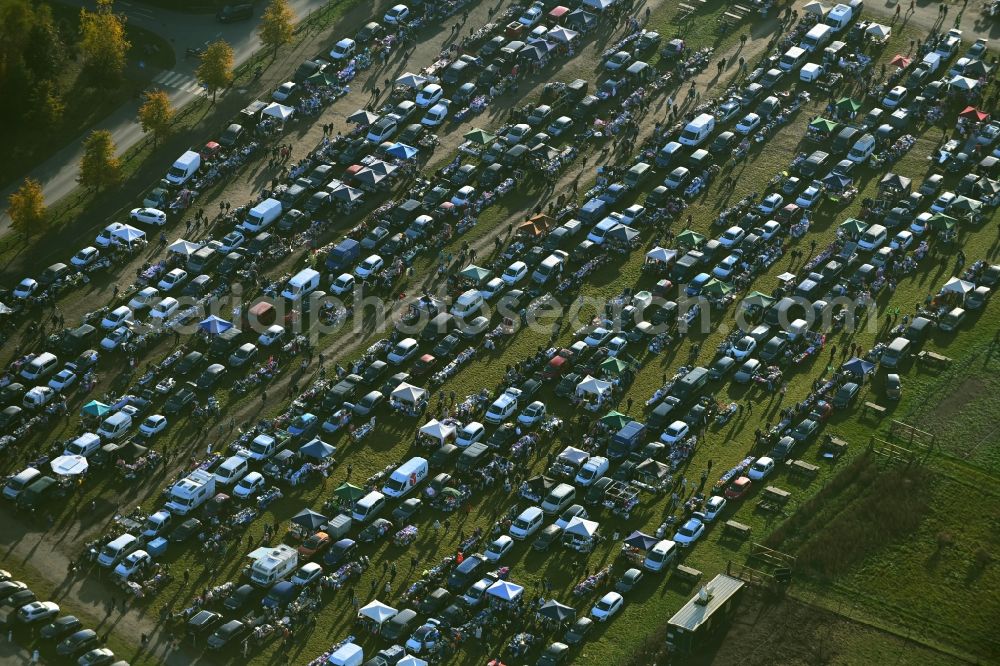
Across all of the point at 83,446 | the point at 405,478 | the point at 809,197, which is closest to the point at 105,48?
the point at 83,446

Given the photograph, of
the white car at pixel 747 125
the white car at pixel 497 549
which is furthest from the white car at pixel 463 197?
the white car at pixel 497 549

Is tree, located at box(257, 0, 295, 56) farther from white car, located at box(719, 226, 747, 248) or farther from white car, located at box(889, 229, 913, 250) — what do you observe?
white car, located at box(889, 229, 913, 250)

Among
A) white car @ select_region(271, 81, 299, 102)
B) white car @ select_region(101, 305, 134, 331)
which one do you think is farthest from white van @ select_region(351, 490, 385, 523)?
white car @ select_region(271, 81, 299, 102)

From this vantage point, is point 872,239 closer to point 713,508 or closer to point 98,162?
point 713,508

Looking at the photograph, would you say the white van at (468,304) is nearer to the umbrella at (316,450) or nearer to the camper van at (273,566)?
the umbrella at (316,450)

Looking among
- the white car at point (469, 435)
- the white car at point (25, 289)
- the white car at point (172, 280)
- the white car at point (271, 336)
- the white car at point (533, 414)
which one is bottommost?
the white car at point (533, 414)
